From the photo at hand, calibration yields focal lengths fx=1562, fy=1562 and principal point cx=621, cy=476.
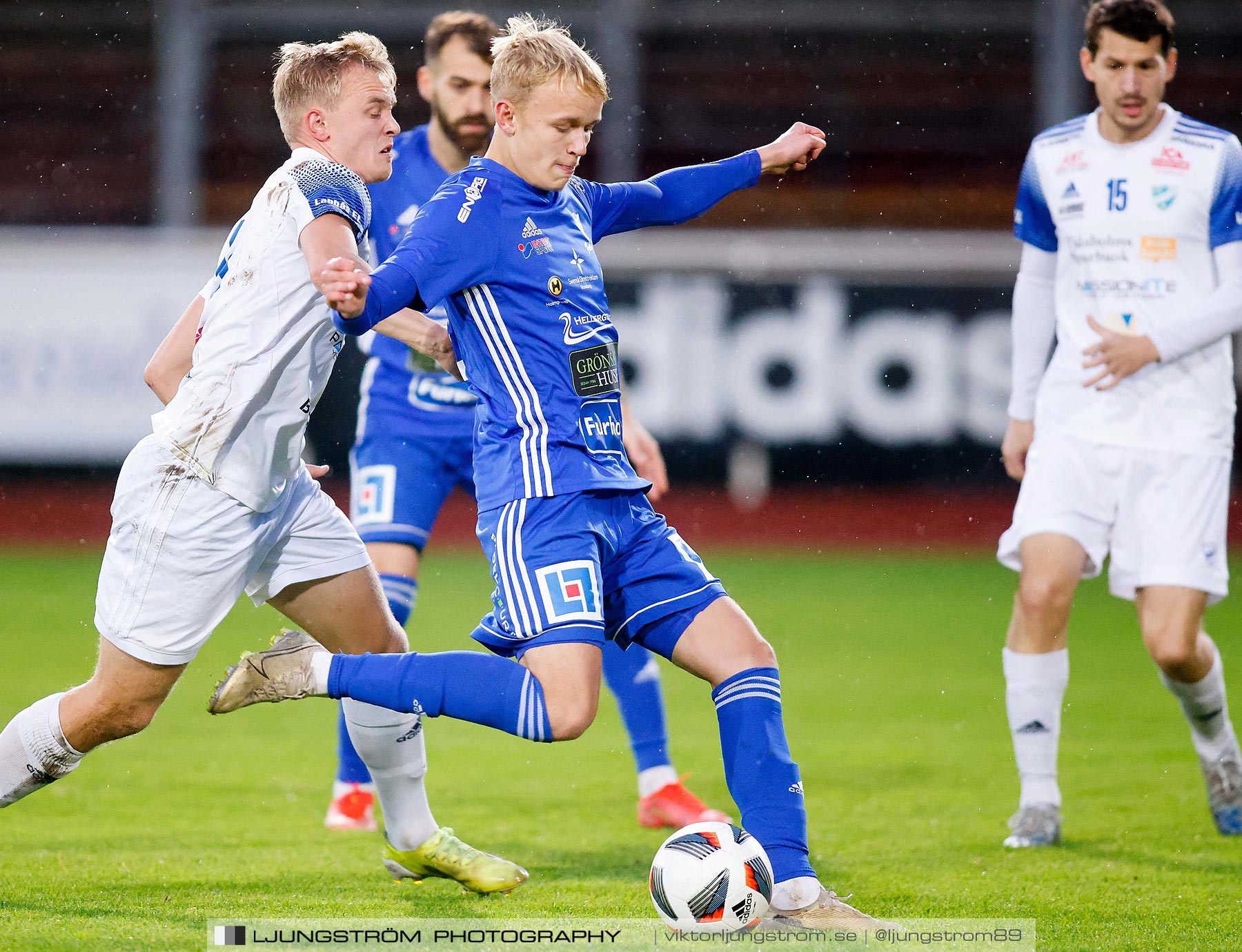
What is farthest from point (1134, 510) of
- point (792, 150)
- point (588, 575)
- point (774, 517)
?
point (774, 517)

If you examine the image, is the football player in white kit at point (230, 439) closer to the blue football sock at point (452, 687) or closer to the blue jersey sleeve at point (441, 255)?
the blue jersey sleeve at point (441, 255)

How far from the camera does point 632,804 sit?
16.3 ft

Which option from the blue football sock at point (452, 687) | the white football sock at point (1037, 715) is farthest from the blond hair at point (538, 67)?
the white football sock at point (1037, 715)

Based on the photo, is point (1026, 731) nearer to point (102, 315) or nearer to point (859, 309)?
point (859, 309)

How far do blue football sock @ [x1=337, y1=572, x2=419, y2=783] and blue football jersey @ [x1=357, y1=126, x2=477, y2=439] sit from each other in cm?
46

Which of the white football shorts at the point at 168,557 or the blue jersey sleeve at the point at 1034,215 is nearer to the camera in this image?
the white football shorts at the point at 168,557

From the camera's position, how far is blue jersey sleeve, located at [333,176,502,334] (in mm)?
3117

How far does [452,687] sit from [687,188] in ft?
4.48

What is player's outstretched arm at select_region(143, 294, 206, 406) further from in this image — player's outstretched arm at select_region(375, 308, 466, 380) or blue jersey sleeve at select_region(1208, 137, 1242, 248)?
blue jersey sleeve at select_region(1208, 137, 1242, 248)

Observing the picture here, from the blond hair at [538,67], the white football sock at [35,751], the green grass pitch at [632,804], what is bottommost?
the green grass pitch at [632,804]

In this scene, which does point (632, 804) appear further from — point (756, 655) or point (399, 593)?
point (756, 655)

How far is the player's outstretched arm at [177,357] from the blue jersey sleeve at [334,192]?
0.43 m

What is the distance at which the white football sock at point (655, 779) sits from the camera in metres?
4.66

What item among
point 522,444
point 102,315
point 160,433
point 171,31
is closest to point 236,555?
point 160,433
